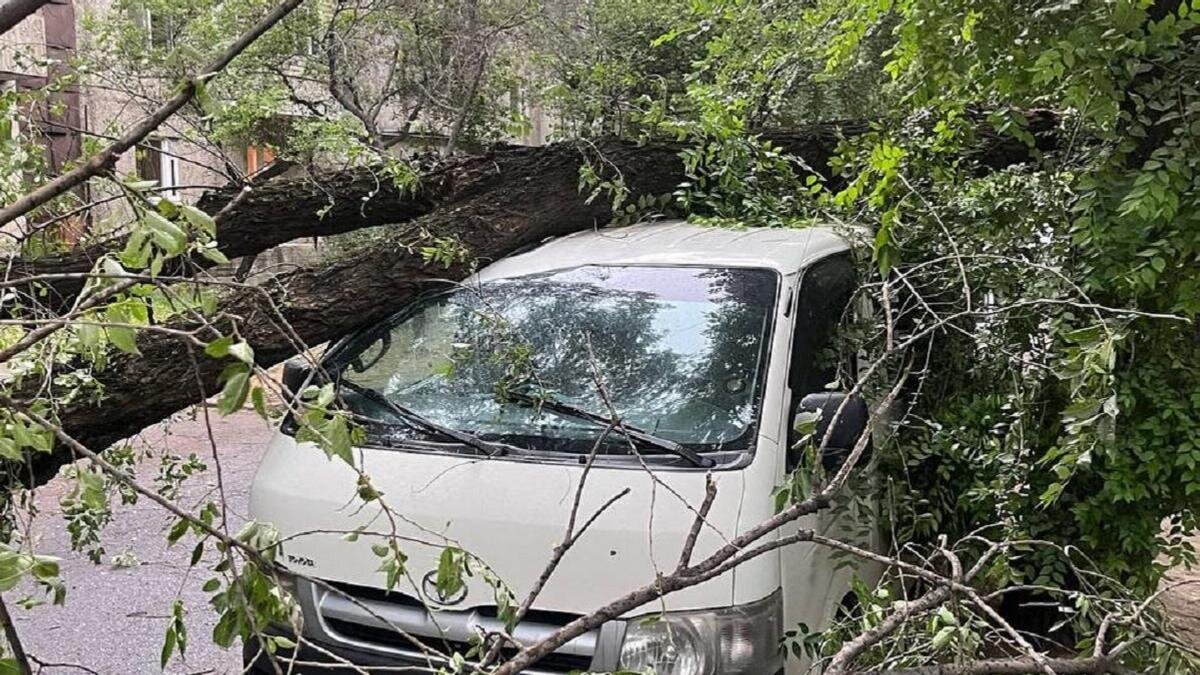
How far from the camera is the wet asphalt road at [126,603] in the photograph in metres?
4.62

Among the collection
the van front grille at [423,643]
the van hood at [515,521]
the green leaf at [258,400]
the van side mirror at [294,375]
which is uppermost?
the green leaf at [258,400]

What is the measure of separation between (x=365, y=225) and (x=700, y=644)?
9.08ft

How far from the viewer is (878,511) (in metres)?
3.68

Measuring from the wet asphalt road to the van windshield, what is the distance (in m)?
0.81

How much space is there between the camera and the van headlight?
2.63m

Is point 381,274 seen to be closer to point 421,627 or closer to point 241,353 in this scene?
point 421,627

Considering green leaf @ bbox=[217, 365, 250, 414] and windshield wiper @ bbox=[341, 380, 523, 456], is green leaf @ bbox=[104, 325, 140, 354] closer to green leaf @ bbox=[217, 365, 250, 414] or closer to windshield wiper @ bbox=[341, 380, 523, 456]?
green leaf @ bbox=[217, 365, 250, 414]

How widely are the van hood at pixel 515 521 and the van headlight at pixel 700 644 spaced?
0.05 metres

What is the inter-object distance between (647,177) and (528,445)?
79.3 inches

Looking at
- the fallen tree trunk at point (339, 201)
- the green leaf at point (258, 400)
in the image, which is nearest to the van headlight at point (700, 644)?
the green leaf at point (258, 400)

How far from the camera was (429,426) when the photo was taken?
321cm

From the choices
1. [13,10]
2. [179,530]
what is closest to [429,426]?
[179,530]

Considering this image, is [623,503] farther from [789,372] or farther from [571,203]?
[571,203]

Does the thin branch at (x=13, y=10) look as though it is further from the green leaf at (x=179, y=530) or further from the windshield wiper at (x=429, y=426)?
the windshield wiper at (x=429, y=426)
